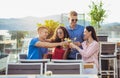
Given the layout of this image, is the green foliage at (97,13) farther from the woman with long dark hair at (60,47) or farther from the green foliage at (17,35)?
the woman with long dark hair at (60,47)

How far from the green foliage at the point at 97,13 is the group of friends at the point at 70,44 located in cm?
449

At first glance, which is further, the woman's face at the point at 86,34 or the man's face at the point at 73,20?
the man's face at the point at 73,20

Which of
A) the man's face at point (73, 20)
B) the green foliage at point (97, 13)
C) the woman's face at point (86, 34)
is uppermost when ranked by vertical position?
the green foliage at point (97, 13)

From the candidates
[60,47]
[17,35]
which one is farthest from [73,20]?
[17,35]

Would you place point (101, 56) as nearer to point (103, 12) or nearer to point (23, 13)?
point (103, 12)

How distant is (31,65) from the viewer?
3188mm

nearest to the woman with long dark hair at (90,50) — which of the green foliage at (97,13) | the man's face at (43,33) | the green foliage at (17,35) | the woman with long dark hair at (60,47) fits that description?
the woman with long dark hair at (60,47)

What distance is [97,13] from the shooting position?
27.8 ft

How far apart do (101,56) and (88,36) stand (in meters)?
2.08

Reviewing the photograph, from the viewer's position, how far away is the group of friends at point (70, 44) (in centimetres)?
355

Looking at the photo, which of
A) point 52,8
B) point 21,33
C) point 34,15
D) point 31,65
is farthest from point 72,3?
point 31,65

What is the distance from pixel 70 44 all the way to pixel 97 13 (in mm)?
4921

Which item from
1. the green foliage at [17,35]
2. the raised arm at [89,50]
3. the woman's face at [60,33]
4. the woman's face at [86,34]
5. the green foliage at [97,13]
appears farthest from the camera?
the green foliage at [97,13]

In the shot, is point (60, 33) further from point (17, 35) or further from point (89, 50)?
point (17, 35)
